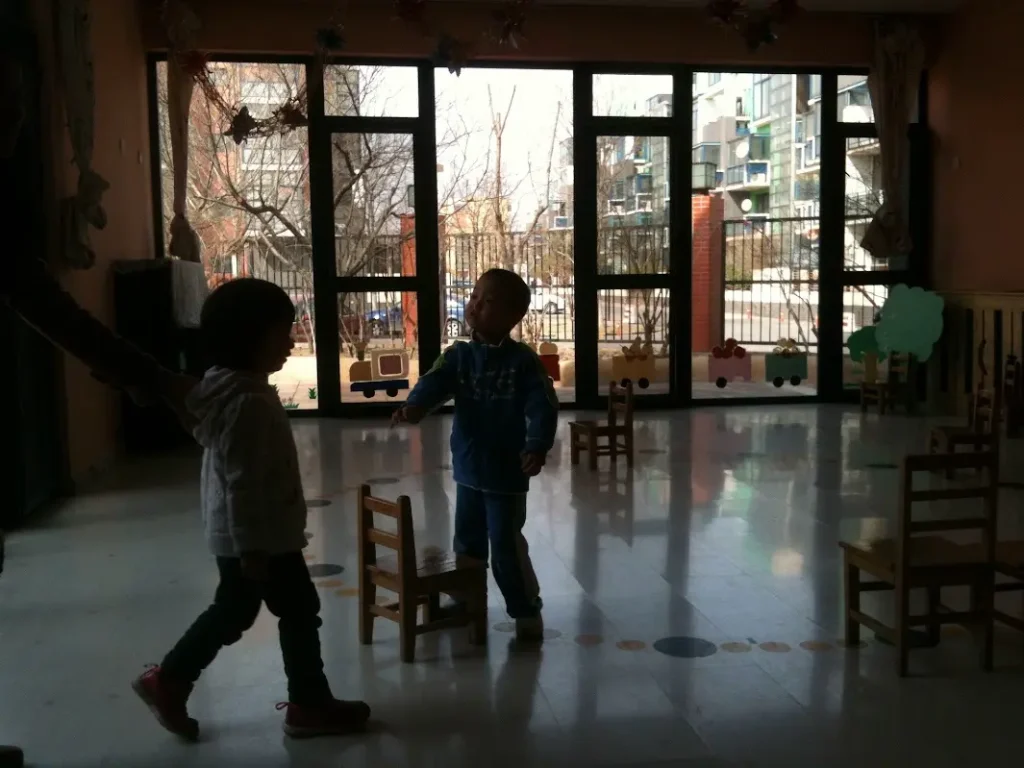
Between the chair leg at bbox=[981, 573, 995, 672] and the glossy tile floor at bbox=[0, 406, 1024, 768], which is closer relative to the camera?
the glossy tile floor at bbox=[0, 406, 1024, 768]

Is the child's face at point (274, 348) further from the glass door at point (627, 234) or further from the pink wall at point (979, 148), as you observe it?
the pink wall at point (979, 148)

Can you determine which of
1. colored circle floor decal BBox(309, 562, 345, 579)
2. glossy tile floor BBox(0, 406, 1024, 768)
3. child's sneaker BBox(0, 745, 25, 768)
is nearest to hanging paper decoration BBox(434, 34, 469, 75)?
glossy tile floor BBox(0, 406, 1024, 768)

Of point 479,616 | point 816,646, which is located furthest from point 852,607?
point 479,616

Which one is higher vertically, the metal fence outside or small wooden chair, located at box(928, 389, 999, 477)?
the metal fence outside

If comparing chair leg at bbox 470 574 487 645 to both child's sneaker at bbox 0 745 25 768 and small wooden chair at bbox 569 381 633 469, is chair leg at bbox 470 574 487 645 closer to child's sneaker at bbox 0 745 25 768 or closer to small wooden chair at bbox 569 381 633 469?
child's sneaker at bbox 0 745 25 768

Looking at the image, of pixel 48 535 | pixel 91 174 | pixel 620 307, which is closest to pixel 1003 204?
pixel 620 307

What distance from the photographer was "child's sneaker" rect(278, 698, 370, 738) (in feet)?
8.43

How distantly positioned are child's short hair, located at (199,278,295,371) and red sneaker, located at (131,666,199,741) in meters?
0.81

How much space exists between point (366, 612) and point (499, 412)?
0.77m

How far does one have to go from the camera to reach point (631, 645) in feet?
10.5

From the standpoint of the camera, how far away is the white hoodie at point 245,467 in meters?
2.35

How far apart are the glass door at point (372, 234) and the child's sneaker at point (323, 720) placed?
6117 mm

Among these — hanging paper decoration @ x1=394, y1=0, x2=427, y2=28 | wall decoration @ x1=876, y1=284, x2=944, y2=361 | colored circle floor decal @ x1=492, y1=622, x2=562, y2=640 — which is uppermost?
hanging paper decoration @ x1=394, y1=0, x2=427, y2=28

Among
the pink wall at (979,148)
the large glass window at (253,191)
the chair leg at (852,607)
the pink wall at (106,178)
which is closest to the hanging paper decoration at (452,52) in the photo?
the large glass window at (253,191)
